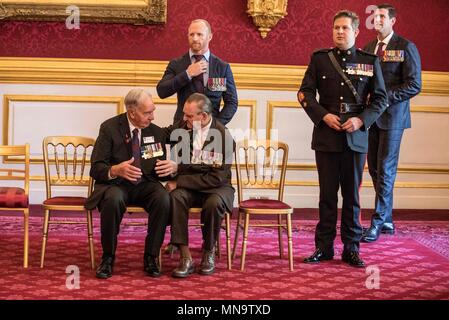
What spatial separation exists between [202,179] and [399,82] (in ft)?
6.76

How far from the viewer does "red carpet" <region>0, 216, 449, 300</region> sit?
4.49 meters

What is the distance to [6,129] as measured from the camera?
7.30m

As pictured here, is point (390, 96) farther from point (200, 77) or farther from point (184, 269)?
point (184, 269)

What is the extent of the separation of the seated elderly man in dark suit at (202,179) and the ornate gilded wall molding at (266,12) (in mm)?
2372

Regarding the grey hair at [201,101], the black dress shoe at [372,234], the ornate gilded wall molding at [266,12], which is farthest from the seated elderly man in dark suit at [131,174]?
the ornate gilded wall molding at [266,12]

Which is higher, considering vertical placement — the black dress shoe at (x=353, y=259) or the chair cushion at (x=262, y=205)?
the chair cushion at (x=262, y=205)

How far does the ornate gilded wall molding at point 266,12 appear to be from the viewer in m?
7.27

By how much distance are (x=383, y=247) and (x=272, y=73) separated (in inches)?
86.3

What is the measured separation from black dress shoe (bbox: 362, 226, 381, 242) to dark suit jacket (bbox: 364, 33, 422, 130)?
781mm

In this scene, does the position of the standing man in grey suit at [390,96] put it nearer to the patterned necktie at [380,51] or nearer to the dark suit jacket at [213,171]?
the patterned necktie at [380,51]

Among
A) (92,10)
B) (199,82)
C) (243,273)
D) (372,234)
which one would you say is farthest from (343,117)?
(92,10)

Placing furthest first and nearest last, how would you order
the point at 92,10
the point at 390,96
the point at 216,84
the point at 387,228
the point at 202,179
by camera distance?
the point at 92,10 < the point at 387,228 < the point at 390,96 < the point at 216,84 < the point at 202,179

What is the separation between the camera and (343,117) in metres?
5.23

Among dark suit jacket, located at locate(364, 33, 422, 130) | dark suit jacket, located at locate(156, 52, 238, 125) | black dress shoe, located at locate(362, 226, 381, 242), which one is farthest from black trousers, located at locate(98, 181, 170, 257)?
dark suit jacket, located at locate(364, 33, 422, 130)
